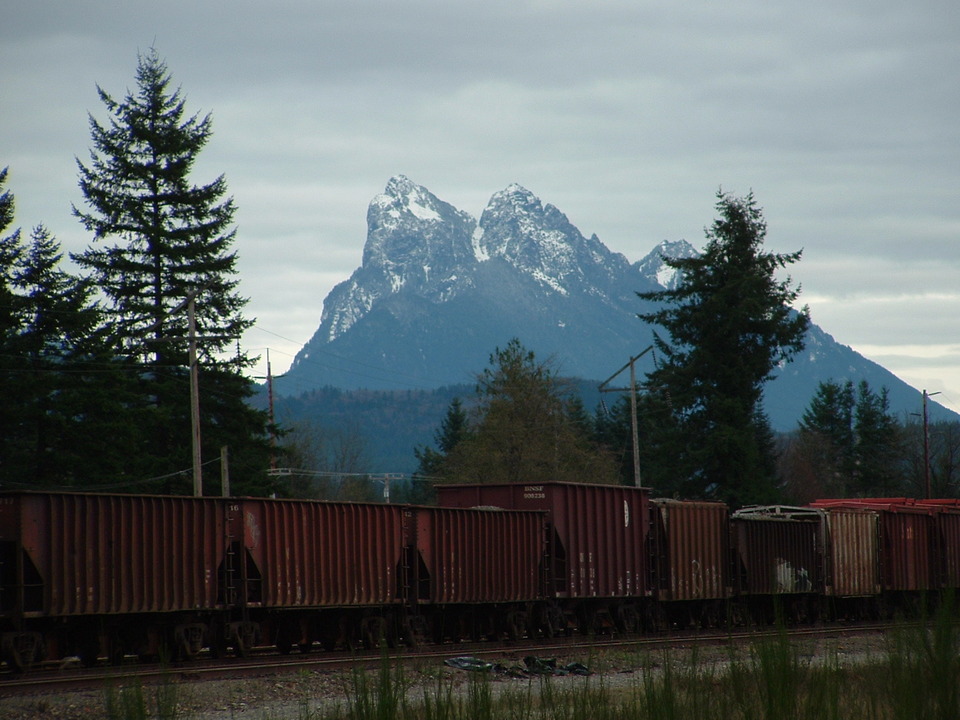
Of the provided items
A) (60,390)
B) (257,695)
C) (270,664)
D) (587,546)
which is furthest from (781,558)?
(60,390)

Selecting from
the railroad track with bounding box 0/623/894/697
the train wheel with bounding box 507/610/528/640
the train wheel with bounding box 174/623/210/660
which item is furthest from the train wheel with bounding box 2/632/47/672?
the train wheel with bounding box 507/610/528/640

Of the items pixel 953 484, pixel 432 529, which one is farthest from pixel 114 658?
pixel 953 484

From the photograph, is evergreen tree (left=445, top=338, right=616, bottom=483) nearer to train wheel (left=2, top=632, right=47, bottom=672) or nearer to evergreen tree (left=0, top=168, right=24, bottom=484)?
evergreen tree (left=0, top=168, right=24, bottom=484)

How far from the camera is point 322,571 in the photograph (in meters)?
21.6

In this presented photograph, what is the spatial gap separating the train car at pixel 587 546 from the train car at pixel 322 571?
4.30 metres

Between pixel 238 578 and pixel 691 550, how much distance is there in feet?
43.8

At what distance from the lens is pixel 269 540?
2075 cm

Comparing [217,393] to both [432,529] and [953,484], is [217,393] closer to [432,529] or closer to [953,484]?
[432,529]

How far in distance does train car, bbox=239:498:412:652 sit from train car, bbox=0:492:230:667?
692 millimetres

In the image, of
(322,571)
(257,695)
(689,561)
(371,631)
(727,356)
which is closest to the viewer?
(257,695)

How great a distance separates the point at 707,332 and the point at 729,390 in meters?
3.55

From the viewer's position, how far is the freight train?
18.0 meters

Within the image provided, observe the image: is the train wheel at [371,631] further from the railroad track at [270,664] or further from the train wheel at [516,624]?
the train wheel at [516,624]

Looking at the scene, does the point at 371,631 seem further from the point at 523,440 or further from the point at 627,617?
the point at 523,440
